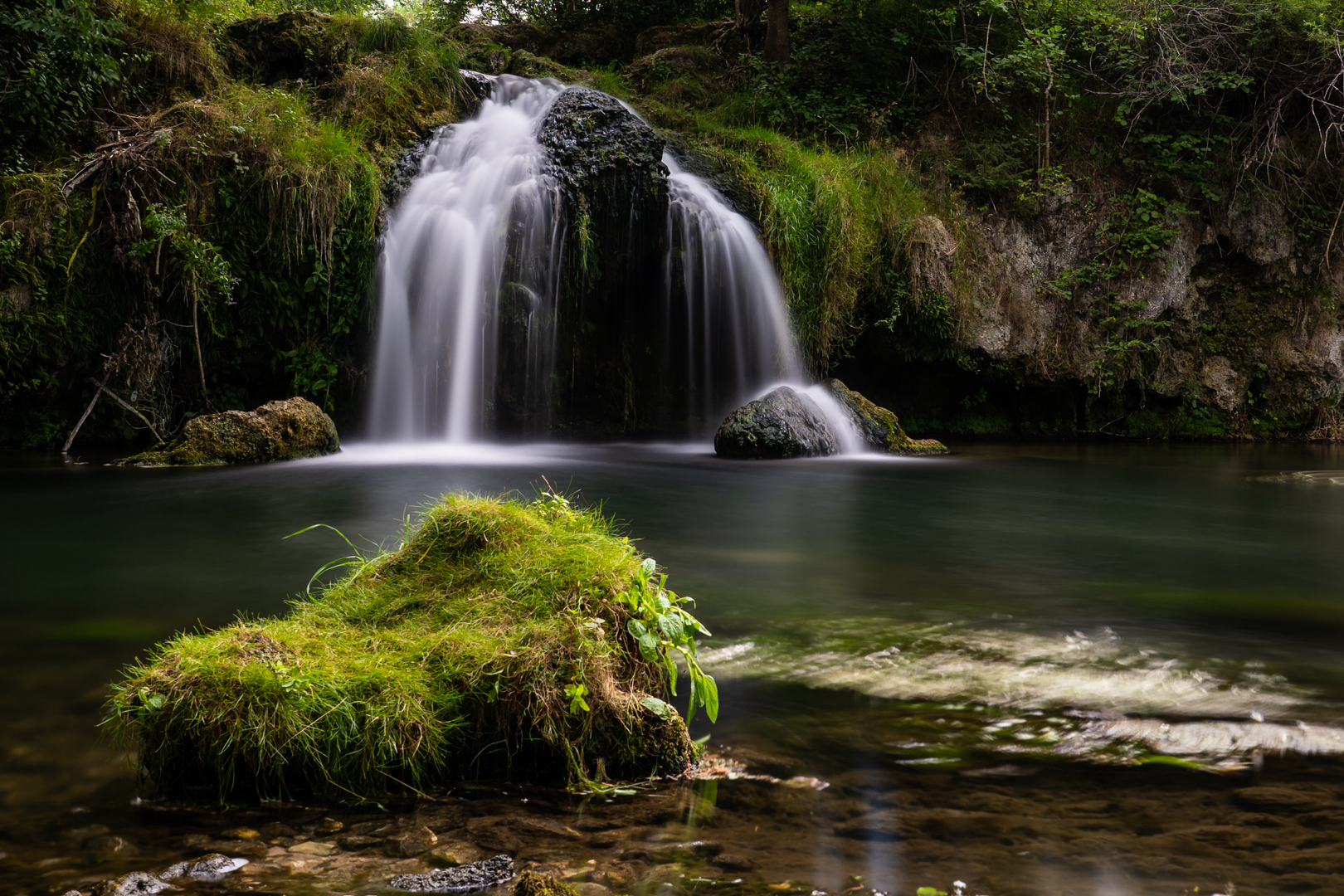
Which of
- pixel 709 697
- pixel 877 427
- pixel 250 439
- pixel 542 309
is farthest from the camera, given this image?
pixel 877 427

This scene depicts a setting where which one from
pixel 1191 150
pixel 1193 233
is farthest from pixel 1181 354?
pixel 1191 150

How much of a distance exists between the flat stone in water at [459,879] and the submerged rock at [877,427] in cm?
964

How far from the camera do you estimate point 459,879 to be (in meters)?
1.62

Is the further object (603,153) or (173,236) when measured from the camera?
(603,153)

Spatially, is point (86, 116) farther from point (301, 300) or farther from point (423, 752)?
point (423, 752)

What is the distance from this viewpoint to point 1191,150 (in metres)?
13.8

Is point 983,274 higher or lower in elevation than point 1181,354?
higher

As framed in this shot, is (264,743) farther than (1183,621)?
No

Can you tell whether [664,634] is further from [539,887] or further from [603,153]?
[603,153]

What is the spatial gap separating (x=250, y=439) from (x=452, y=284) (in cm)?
294

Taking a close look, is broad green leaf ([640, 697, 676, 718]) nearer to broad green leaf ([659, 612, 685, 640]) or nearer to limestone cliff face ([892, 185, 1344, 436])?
broad green leaf ([659, 612, 685, 640])

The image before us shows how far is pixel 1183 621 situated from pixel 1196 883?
2.22m

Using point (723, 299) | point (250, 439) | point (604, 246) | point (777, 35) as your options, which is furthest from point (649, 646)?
point (777, 35)

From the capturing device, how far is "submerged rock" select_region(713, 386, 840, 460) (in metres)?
9.86
